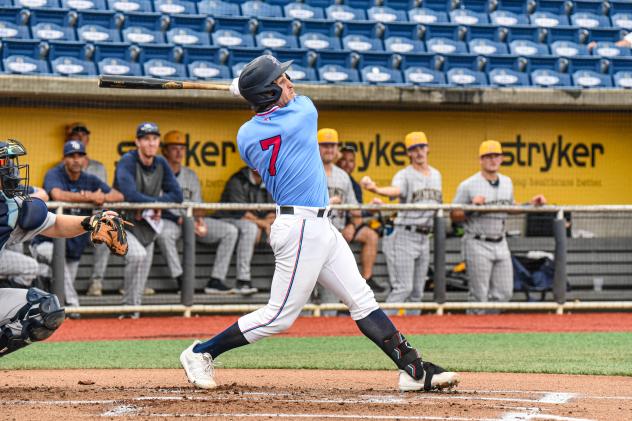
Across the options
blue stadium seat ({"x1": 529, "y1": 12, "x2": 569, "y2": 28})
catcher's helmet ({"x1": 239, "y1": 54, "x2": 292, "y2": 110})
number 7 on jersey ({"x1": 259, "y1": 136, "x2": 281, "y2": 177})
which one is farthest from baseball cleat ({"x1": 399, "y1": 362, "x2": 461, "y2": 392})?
blue stadium seat ({"x1": 529, "y1": 12, "x2": 569, "y2": 28})

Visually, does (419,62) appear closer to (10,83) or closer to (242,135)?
(10,83)

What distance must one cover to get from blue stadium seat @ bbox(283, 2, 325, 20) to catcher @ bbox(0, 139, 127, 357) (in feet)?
A: 27.7

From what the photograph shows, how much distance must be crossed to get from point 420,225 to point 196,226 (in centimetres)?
228

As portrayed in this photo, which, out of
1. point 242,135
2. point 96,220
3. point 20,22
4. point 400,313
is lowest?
point 400,313

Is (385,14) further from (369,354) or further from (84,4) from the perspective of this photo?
(369,354)

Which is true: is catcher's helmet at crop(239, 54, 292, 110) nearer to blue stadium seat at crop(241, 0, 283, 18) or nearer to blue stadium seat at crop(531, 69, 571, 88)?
blue stadium seat at crop(241, 0, 283, 18)

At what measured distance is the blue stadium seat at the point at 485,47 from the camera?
13921 mm

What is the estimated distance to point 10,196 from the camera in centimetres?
543

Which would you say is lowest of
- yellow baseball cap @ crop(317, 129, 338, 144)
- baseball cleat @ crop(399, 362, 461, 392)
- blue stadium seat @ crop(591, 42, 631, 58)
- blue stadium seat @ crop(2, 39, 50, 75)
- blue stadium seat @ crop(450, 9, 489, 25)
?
baseball cleat @ crop(399, 362, 461, 392)

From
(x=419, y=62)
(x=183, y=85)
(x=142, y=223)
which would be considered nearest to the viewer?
(x=183, y=85)

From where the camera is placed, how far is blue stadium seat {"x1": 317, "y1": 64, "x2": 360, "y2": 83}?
500 inches

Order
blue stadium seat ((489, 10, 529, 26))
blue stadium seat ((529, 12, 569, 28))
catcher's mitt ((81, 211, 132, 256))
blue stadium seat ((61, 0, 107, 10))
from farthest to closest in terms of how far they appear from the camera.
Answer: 1. blue stadium seat ((529, 12, 569, 28))
2. blue stadium seat ((489, 10, 529, 26))
3. blue stadium seat ((61, 0, 107, 10))
4. catcher's mitt ((81, 211, 132, 256))

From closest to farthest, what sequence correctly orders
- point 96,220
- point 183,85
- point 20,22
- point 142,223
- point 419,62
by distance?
point 96,220 < point 183,85 < point 142,223 < point 20,22 < point 419,62

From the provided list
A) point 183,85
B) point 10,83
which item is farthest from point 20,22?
point 183,85
